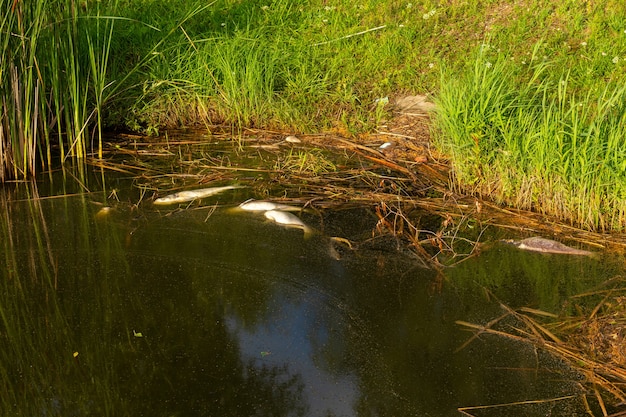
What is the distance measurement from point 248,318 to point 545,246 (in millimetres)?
1562

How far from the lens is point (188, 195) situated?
449cm

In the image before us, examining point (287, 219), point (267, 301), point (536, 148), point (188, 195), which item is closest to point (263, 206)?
point (287, 219)

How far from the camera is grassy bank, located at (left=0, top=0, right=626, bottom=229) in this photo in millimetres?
4227

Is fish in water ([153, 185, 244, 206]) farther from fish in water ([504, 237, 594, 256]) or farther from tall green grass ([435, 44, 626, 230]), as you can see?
fish in water ([504, 237, 594, 256])

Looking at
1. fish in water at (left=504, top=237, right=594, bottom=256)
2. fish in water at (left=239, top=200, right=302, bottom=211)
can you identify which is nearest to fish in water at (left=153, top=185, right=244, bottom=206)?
fish in water at (left=239, top=200, right=302, bottom=211)

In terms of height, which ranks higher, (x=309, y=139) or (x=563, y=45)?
(x=563, y=45)

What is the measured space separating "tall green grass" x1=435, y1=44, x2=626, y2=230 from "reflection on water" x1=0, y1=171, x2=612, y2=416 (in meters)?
0.50

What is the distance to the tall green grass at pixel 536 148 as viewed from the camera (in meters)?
4.01

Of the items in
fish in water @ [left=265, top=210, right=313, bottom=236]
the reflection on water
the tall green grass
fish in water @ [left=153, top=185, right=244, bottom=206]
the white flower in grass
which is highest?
the white flower in grass

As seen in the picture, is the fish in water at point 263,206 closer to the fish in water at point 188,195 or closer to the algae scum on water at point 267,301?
the algae scum on water at point 267,301

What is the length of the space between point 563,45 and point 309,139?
2.09 m

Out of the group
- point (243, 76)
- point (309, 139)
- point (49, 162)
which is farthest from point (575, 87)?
point (49, 162)

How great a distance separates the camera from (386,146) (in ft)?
17.2

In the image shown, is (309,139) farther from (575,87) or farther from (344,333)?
(344,333)
